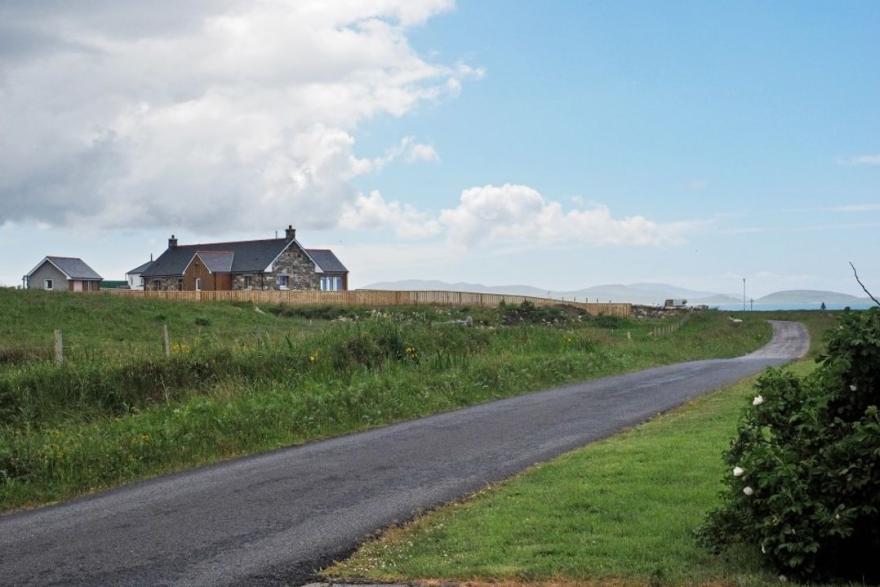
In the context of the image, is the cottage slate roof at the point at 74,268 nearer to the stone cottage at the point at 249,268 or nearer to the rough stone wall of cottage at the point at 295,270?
the stone cottage at the point at 249,268

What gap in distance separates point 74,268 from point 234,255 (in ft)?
68.6

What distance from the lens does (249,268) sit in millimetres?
89062

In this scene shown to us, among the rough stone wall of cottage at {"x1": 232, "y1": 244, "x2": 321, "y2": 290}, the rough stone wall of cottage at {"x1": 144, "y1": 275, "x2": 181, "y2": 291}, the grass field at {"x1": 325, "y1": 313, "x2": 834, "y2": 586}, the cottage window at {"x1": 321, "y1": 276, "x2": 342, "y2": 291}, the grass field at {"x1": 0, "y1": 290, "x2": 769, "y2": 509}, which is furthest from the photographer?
the cottage window at {"x1": 321, "y1": 276, "x2": 342, "y2": 291}

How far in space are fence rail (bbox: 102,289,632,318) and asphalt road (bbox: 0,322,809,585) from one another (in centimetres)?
5534

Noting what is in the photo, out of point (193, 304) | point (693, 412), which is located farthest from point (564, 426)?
point (193, 304)

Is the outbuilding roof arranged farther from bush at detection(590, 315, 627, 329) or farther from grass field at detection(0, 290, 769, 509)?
grass field at detection(0, 290, 769, 509)

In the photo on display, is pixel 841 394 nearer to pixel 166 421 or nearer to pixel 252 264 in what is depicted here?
pixel 166 421

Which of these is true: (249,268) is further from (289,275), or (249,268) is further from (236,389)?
Answer: (236,389)

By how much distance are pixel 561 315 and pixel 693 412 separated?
50.2 meters

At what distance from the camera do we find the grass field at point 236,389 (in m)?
13.4

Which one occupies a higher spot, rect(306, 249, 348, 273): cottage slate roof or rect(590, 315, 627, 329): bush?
rect(306, 249, 348, 273): cottage slate roof

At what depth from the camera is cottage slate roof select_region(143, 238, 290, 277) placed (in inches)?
3506

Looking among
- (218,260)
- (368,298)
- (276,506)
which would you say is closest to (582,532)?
(276,506)

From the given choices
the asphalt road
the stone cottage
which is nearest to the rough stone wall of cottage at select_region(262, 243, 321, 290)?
the stone cottage
